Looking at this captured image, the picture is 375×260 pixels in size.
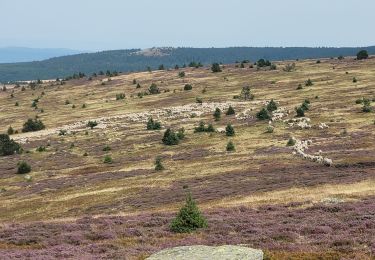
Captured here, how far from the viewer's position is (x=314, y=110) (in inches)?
3674

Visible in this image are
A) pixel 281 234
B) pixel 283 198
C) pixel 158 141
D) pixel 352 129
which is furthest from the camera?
pixel 158 141

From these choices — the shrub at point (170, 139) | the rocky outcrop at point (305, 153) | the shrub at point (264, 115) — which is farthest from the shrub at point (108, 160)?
the shrub at point (264, 115)

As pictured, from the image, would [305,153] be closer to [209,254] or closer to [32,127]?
[209,254]

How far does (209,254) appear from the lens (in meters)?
19.6

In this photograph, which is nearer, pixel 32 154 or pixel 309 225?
pixel 309 225

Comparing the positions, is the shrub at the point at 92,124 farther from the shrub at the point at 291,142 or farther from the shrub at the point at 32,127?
the shrub at the point at 291,142

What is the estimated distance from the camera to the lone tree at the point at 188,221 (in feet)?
96.2

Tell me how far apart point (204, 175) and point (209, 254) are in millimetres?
34920

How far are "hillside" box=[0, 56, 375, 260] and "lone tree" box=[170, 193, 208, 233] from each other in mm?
547

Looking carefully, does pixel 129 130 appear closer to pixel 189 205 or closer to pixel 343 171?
pixel 343 171

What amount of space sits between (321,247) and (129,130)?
75.1 meters

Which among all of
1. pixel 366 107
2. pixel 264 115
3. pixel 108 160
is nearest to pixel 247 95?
pixel 264 115

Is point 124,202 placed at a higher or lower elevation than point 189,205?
lower

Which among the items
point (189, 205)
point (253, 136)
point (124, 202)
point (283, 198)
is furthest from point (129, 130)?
point (189, 205)
